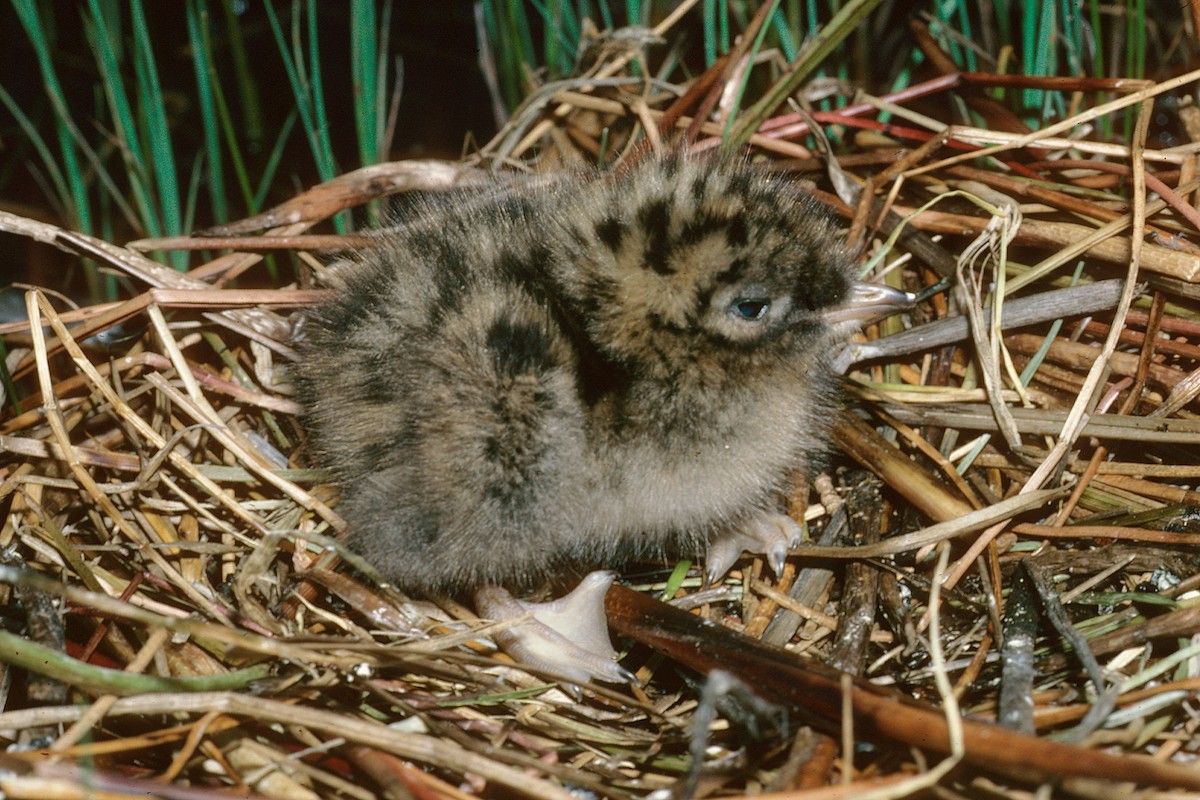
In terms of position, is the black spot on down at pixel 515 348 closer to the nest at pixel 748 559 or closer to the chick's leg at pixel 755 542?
the nest at pixel 748 559

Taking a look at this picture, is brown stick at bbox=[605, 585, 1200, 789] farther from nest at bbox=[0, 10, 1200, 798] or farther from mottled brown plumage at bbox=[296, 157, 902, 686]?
mottled brown plumage at bbox=[296, 157, 902, 686]

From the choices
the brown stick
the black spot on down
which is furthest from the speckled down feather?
the brown stick

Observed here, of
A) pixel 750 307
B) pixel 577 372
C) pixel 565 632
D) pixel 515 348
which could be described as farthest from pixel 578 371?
pixel 565 632

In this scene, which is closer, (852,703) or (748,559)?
(852,703)

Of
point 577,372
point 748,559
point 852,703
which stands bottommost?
point 748,559

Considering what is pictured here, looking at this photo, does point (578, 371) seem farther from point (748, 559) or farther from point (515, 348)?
point (748, 559)

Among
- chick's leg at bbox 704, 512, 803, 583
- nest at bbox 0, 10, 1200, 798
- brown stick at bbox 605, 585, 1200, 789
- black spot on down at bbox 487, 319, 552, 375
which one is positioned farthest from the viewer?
chick's leg at bbox 704, 512, 803, 583

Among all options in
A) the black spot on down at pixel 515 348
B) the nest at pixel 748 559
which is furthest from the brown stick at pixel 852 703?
the black spot on down at pixel 515 348
